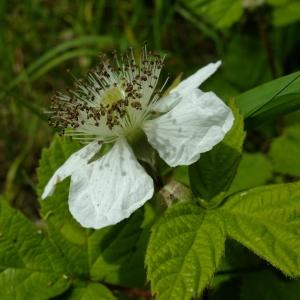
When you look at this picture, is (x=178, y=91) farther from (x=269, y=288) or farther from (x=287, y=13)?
(x=287, y=13)

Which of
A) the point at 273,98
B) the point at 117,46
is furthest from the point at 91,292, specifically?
the point at 117,46

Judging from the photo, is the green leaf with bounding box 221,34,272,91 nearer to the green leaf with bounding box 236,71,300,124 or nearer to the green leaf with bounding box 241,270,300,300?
the green leaf with bounding box 236,71,300,124

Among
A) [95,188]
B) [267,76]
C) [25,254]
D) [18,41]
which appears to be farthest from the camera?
[18,41]

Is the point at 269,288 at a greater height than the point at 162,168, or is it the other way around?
the point at 162,168

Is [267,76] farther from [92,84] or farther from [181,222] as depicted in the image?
[181,222]

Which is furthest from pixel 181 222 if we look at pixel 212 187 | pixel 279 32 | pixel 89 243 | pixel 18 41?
pixel 18 41

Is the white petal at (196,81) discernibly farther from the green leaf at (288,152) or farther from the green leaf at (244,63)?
the green leaf at (244,63)

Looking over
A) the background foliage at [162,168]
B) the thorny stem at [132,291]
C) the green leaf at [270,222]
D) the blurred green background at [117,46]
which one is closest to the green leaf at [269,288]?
the background foliage at [162,168]
